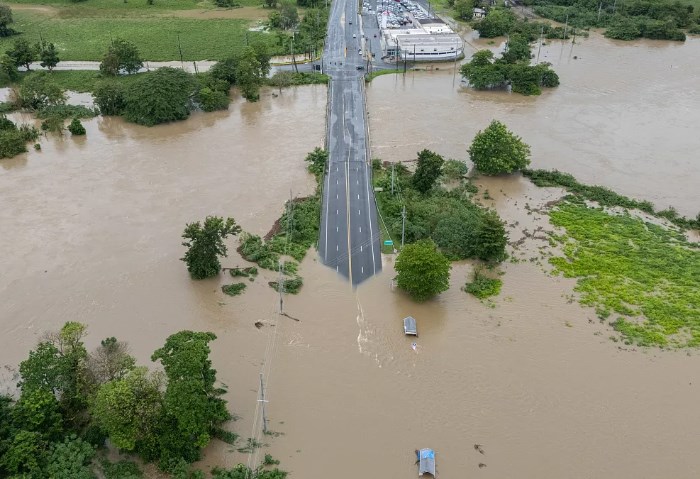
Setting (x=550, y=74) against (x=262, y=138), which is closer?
(x=262, y=138)

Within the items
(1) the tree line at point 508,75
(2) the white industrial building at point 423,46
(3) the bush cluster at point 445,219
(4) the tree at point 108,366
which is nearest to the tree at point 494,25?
(2) the white industrial building at point 423,46

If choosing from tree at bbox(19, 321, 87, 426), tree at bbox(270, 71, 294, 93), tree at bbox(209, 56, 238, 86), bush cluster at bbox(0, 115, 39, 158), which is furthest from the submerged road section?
bush cluster at bbox(0, 115, 39, 158)

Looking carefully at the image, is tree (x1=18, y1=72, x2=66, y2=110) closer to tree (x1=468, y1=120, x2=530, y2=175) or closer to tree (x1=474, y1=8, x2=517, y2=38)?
tree (x1=468, y1=120, x2=530, y2=175)

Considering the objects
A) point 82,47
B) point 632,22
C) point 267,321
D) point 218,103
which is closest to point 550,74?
point 632,22

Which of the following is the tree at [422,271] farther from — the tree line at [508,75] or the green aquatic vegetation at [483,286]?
the tree line at [508,75]

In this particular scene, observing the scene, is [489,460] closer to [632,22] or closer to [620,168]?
[620,168]
